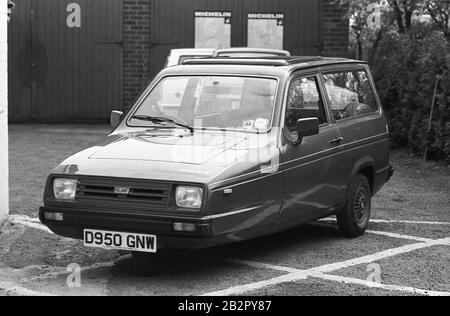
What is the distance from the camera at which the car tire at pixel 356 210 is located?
26.6 ft

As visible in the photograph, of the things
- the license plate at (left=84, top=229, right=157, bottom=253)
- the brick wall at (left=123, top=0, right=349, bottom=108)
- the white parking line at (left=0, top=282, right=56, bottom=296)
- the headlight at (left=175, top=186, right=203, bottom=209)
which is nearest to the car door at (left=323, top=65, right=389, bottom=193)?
→ the headlight at (left=175, top=186, right=203, bottom=209)

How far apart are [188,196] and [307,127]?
1.50 metres

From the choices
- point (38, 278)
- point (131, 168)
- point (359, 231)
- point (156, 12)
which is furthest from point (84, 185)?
point (156, 12)

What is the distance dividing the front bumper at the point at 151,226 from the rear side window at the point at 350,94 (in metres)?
2.57

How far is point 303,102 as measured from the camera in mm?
7711

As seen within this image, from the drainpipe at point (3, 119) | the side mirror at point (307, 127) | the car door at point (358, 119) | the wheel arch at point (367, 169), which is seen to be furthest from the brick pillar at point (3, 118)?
the wheel arch at point (367, 169)

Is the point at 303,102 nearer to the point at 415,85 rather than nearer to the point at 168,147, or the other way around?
the point at 168,147

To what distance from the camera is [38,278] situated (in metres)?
6.55

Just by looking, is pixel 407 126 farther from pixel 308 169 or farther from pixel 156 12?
pixel 308 169

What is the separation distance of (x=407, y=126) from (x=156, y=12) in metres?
6.99

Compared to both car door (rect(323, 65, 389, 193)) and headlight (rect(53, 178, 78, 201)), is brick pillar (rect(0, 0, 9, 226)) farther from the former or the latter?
car door (rect(323, 65, 389, 193))

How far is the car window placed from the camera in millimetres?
7438

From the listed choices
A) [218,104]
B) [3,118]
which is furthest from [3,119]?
[218,104]

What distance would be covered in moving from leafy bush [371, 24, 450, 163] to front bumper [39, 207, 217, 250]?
775cm
